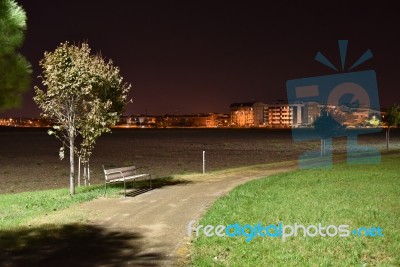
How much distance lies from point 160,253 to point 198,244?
0.78 m

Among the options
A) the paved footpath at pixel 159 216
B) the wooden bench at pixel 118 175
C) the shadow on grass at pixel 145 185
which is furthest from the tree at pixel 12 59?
the shadow on grass at pixel 145 185

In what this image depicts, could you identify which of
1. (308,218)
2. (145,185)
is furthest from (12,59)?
(145,185)

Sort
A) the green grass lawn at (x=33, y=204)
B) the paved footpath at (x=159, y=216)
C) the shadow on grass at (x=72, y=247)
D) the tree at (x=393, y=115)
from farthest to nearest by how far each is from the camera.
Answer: the tree at (x=393, y=115), the green grass lawn at (x=33, y=204), the paved footpath at (x=159, y=216), the shadow on grass at (x=72, y=247)

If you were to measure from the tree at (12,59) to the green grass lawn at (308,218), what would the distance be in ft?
12.5

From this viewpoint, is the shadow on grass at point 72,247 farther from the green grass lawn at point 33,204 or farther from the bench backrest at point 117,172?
the bench backrest at point 117,172

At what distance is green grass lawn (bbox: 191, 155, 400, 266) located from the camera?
24.6 ft

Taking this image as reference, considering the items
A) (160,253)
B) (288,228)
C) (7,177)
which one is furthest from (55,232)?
(7,177)

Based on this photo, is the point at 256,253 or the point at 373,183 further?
the point at 373,183

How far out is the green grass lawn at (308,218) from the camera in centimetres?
750

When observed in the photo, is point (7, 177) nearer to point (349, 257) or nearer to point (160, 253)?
point (160, 253)

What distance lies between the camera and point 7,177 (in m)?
23.0

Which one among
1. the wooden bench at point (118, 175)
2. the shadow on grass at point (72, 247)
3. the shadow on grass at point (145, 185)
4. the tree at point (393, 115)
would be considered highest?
the tree at point (393, 115)

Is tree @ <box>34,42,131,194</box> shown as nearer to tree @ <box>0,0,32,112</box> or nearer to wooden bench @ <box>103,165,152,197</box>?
wooden bench @ <box>103,165,152,197</box>

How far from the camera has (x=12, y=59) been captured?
21.6 ft
